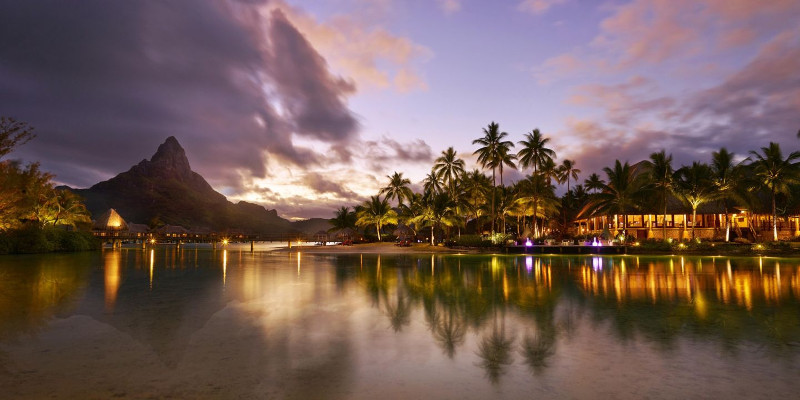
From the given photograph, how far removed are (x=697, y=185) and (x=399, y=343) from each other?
5584 cm

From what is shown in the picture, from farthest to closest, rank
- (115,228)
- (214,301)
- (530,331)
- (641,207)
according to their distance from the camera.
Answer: (115,228) → (641,207) → (214,301) → (530,331)

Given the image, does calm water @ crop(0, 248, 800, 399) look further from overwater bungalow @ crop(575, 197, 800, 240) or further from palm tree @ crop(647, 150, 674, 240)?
overwater bungalow @ crop(575, 197, 800, 240)

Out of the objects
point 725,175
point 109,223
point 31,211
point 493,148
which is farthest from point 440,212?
point 109,223

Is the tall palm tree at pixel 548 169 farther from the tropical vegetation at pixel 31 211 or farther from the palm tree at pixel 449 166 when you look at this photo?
the tropical vegetation at pixel 31 211

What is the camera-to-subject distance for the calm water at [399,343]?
5.43 meters

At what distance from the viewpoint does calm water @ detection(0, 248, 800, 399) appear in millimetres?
5434

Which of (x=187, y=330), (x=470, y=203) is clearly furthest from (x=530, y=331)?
(x=470, y=203)

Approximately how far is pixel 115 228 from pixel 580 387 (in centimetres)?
9634

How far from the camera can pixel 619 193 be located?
57.6 metres

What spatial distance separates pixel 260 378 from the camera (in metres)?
5.76

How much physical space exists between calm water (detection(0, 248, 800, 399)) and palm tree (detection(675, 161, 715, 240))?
41.9 meters

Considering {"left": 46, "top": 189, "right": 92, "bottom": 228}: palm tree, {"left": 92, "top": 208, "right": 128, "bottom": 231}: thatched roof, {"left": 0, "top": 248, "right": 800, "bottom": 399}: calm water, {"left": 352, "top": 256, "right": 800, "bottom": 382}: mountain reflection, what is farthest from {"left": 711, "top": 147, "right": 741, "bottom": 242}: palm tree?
{"left": 92, "top": 208, "right": 128, "bottom": 231}: thatched roof

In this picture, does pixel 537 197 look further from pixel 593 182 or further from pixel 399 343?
pixel 399 343

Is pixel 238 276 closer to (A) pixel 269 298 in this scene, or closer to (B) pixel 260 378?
(A) pixel 269 298
